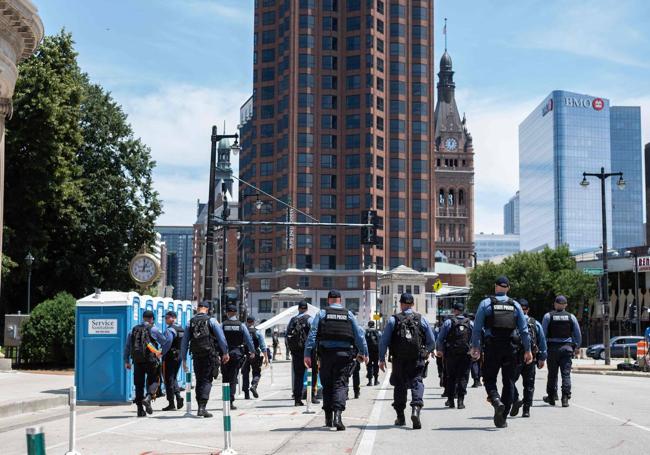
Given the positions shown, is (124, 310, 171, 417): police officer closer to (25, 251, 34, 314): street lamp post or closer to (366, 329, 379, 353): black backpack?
(366, 329, 379, 353): black backpack

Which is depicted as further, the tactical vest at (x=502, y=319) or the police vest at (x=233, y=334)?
the police vest at (x=233, y=334)

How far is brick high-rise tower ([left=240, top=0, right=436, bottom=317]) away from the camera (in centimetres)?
12094

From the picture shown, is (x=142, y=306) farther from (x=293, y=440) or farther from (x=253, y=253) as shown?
(x=253, y=253)

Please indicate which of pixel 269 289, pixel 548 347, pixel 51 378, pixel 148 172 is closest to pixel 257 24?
pixel 269 289

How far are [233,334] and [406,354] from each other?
526 cm

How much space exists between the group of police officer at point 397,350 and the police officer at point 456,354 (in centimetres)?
2

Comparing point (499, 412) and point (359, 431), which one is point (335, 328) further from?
point (499, 412)

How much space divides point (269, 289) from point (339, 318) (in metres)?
113

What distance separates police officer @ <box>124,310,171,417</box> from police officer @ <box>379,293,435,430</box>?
493 centimetres

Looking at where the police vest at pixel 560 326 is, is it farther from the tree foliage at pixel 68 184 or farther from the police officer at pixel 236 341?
the tree foliage at pixel 68 184

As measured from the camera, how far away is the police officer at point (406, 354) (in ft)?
41.8

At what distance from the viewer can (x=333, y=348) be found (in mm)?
12844

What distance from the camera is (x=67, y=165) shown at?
37.3 m

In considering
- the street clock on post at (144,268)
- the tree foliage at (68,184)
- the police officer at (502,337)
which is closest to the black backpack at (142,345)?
the police officer at (502,337)
